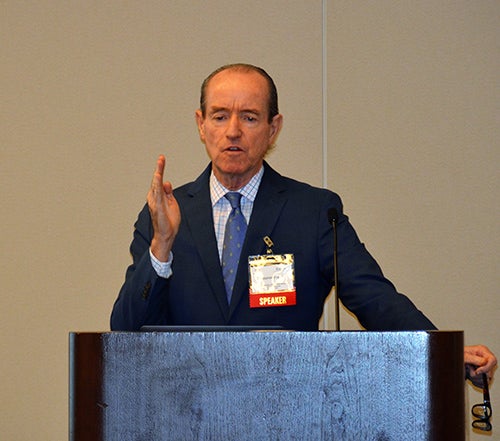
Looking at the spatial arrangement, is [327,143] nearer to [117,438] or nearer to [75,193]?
[75,193]

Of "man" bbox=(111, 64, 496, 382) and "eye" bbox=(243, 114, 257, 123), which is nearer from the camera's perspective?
"man" bbox=(111, 64, 496, 382)

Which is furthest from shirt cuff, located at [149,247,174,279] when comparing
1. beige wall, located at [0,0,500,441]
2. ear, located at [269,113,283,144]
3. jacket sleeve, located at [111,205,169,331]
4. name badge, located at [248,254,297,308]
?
beige wall, located at [0,0,500,441]

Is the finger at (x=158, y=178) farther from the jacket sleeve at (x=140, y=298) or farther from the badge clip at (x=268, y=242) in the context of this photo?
the badge clip at (x=268, y=242)

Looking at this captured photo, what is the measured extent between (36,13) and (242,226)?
5.50 ft

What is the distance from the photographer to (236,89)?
2.76 meters

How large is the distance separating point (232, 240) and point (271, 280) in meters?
0.23

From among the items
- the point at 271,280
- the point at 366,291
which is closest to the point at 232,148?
the point at 271,280

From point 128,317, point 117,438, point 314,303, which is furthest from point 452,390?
point 314,303

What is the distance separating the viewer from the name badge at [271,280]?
253 cm

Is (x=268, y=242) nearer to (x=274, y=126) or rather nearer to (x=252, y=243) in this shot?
(x=252, y=243)

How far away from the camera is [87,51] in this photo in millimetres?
3758

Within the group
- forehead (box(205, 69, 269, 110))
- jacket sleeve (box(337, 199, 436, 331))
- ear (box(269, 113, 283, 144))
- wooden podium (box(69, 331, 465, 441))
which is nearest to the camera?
wooden podium (box(69, 331, 465, 441))

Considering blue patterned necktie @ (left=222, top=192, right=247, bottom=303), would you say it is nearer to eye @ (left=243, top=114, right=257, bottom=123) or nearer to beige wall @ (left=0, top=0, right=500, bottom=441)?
eye @ (left=243, top=114, right=257, bottom=123)

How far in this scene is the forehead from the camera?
2.75 meters
